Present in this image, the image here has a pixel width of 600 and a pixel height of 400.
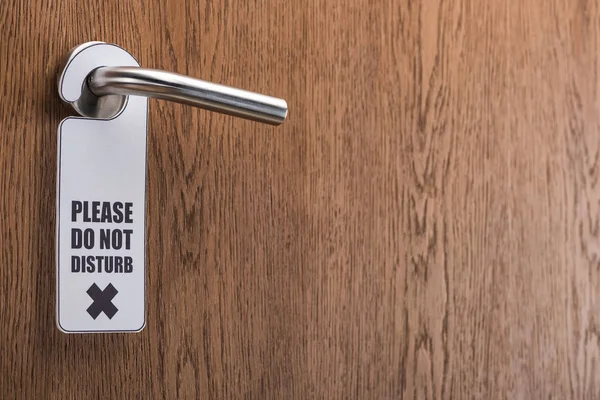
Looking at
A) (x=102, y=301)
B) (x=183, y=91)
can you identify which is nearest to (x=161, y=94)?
(x=183, y=91)

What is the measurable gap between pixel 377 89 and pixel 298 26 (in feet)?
0.27

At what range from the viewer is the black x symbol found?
0.41 m

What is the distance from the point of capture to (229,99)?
0.43m

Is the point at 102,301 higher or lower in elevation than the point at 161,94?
lower

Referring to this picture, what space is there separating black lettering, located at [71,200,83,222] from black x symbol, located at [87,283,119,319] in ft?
0.12

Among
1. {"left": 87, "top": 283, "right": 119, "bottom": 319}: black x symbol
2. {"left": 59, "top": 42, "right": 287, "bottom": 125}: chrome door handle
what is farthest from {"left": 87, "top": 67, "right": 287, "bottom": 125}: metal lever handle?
{"left": 87, "top": 283, "right": 119, "bottom": 319}: black x symbol

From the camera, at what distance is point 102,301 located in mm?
414

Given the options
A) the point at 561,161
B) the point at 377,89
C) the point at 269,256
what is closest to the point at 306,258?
the point at 269,256

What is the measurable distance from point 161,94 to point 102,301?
12 cm

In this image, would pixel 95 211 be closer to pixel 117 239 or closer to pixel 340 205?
pixel 117 239

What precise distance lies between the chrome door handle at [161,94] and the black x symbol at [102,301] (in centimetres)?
10

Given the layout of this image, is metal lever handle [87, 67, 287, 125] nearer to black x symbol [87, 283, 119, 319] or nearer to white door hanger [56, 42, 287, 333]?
white door hanger [56, 42, 287, 333]

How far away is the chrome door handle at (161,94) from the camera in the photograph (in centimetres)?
41

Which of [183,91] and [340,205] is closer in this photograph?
[183,91]
